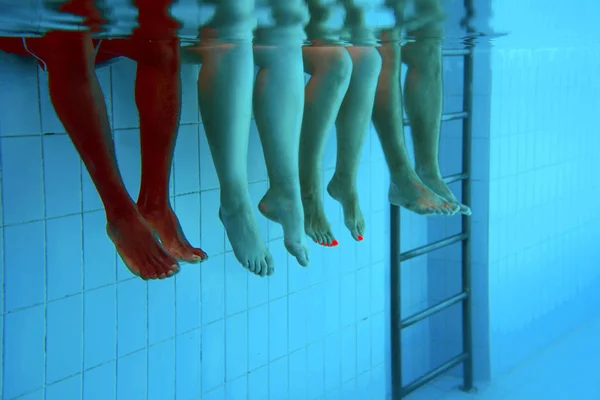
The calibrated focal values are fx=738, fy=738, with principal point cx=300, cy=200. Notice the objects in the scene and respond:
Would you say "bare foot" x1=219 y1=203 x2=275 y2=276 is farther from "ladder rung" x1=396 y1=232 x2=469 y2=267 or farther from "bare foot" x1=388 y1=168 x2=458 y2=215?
"ladder rung" x1=396 y1=232 x2=469 y2=267

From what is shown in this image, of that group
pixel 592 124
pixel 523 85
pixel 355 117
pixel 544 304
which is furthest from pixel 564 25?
pixel 592 124

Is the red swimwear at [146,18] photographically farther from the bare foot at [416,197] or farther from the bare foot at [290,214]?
the bare foot at [416,197]

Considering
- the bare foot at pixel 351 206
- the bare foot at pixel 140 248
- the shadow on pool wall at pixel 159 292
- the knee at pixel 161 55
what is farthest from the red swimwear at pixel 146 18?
the bare foot at pixel 351 206

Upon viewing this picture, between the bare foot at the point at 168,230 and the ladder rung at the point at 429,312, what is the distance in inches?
52.6

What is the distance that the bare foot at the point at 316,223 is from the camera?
57.7 inches

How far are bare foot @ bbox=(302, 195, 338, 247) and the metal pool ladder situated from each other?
3.00ft

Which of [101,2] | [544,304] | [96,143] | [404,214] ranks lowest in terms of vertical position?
[544,304]

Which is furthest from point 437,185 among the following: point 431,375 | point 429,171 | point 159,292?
point 431,375

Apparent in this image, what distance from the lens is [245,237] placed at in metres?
1.18

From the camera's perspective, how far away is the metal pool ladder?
7.79ft

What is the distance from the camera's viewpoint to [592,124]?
3.74m

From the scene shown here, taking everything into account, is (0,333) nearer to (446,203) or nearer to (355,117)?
(355,117)

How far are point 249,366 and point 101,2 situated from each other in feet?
4.40

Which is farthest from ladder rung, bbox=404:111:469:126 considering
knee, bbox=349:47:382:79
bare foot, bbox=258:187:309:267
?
bare foot, bbox=258:187:309:267
